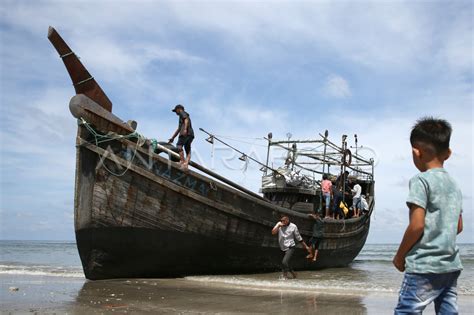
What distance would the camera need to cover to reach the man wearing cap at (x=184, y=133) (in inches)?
380

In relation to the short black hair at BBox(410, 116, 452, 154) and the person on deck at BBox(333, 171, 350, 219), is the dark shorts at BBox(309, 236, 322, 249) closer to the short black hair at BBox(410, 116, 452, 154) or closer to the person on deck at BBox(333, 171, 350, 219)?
the person on deck at BBox(333, 171, 350, 219)

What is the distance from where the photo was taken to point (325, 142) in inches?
605

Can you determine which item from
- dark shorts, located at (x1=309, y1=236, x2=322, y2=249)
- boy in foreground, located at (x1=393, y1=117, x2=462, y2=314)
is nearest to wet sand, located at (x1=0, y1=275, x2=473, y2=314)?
boy in foreground, located at (x1=393, y1=117, x2=462, y2=314)

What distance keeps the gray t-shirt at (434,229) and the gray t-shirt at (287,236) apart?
8089 millimetres

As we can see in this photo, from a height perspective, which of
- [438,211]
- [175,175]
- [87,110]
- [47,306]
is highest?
[87,110]

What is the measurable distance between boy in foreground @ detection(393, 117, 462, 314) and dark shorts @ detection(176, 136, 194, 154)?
739 cm

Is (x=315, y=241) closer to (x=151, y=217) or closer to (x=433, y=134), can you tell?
(x=151, y=217)

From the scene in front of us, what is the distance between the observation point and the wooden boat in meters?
8.92

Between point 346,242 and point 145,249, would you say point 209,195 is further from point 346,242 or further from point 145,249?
point 346,242

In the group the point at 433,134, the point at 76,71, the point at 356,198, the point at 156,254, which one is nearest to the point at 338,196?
the point at 356,198

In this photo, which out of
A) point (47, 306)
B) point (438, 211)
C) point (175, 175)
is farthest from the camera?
point (175, 175)

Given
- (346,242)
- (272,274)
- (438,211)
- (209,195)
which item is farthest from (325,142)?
(438,211)

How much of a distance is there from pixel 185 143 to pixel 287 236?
3369 millimetres

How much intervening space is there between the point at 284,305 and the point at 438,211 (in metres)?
4.33
